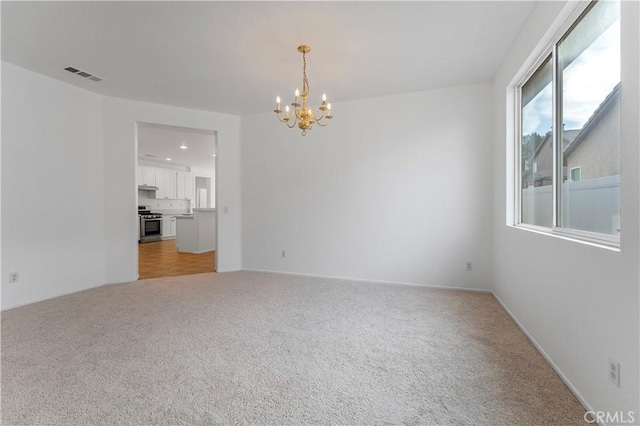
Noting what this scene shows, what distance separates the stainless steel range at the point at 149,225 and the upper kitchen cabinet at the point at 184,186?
1269 millimetres

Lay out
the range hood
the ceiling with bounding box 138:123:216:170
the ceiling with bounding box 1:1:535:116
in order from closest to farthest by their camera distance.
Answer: the ceiling with bounding box 1:1:535:116
the ceiling with bounding box 138:123:216:170
the range hood

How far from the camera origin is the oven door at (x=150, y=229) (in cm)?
871

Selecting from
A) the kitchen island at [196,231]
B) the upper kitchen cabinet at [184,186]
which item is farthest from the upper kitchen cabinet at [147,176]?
the kitchen island at [196,231]

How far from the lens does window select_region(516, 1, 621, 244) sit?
155cm

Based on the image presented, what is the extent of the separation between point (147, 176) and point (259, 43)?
8104 mm

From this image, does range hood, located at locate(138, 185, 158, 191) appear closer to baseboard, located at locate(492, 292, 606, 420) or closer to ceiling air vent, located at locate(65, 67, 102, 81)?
ceiling air vent, located at locate(65, 67, 102, 81)

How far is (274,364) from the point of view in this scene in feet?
6.48

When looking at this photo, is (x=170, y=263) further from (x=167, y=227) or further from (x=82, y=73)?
(x=167, y=227)

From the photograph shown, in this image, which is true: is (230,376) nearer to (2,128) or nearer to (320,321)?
(320,321)

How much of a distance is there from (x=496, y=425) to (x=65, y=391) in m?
2.40

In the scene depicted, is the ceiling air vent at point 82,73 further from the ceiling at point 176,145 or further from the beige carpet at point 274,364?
the beige carpet at point 274,364

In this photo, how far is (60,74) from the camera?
339cm
